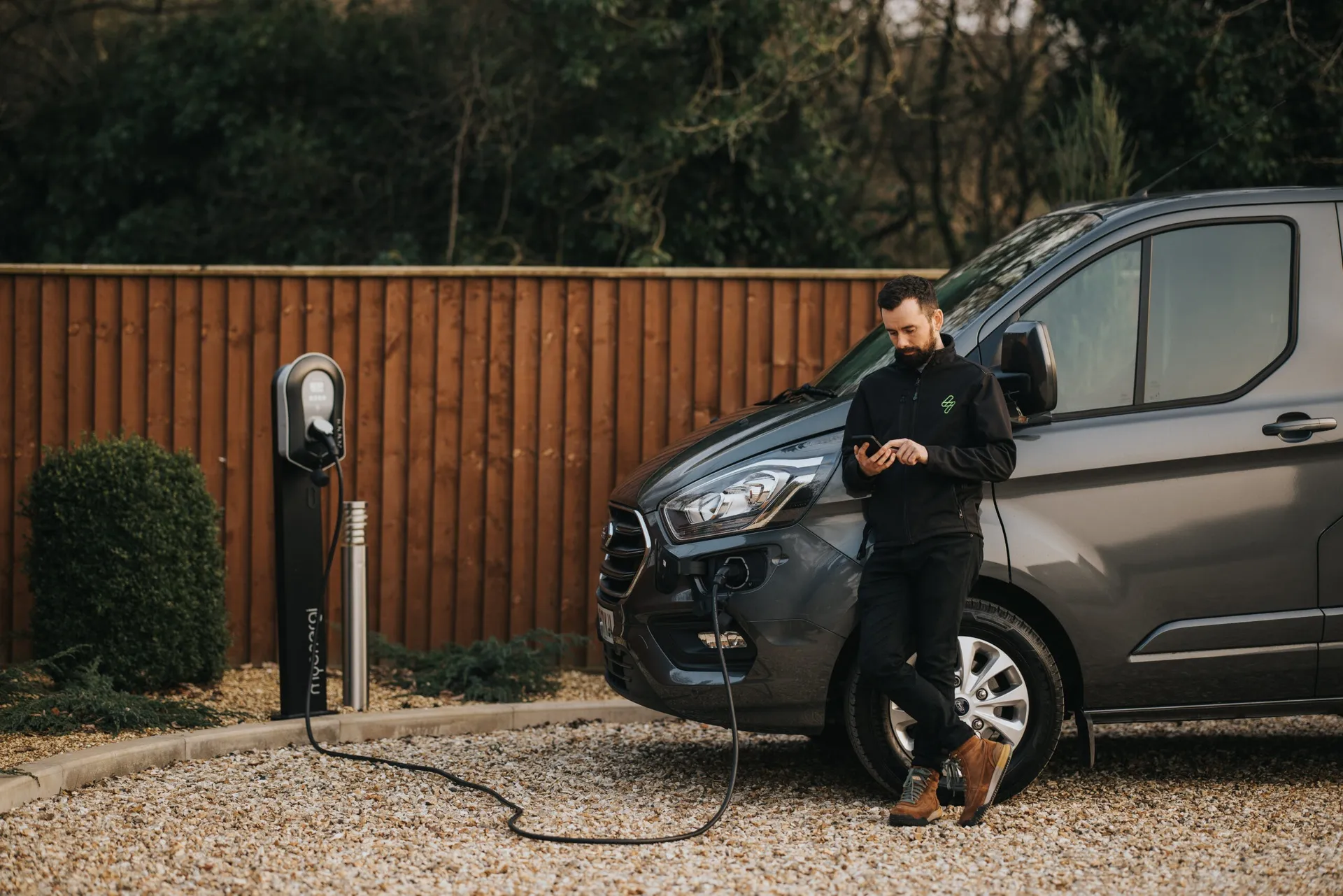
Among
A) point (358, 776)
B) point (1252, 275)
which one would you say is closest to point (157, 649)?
point (358, 776)

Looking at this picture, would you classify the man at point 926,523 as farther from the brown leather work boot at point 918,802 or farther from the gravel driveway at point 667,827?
the gravel driveway at point 667,827

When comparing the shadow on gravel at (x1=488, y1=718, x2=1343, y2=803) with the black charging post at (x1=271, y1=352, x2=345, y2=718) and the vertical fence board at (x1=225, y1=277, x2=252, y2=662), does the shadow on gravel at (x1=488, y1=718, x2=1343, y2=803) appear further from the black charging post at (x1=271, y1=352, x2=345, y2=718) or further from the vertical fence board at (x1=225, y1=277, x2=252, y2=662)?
the vertical fence board at (x1=225, y1=277, x2=252, y2=662)

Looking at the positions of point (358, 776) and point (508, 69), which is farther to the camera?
point (508, 69)

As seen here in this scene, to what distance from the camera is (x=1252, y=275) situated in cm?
549

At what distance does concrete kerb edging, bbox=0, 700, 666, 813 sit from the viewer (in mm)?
5418

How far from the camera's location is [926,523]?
15.9 feet

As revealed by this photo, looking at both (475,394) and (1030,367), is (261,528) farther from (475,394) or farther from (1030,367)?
(1030,367)

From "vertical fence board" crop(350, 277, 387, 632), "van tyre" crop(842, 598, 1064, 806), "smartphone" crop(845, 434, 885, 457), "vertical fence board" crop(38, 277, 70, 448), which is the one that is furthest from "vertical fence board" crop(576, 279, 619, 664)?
"smartphone" crop(845, 434, 885, 457)

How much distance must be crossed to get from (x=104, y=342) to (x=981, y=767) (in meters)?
5.66

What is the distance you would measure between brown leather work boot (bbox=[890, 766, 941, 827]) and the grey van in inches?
6.7

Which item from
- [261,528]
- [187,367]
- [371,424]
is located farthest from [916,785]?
[187,367]

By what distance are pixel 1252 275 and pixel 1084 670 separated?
1650 mm

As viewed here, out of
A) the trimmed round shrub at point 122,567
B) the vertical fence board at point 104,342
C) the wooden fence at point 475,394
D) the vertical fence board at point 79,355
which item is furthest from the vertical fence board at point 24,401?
the trimmed round shrub at point 122,567

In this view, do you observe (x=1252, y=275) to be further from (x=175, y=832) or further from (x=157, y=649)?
(x=157, y=649)
